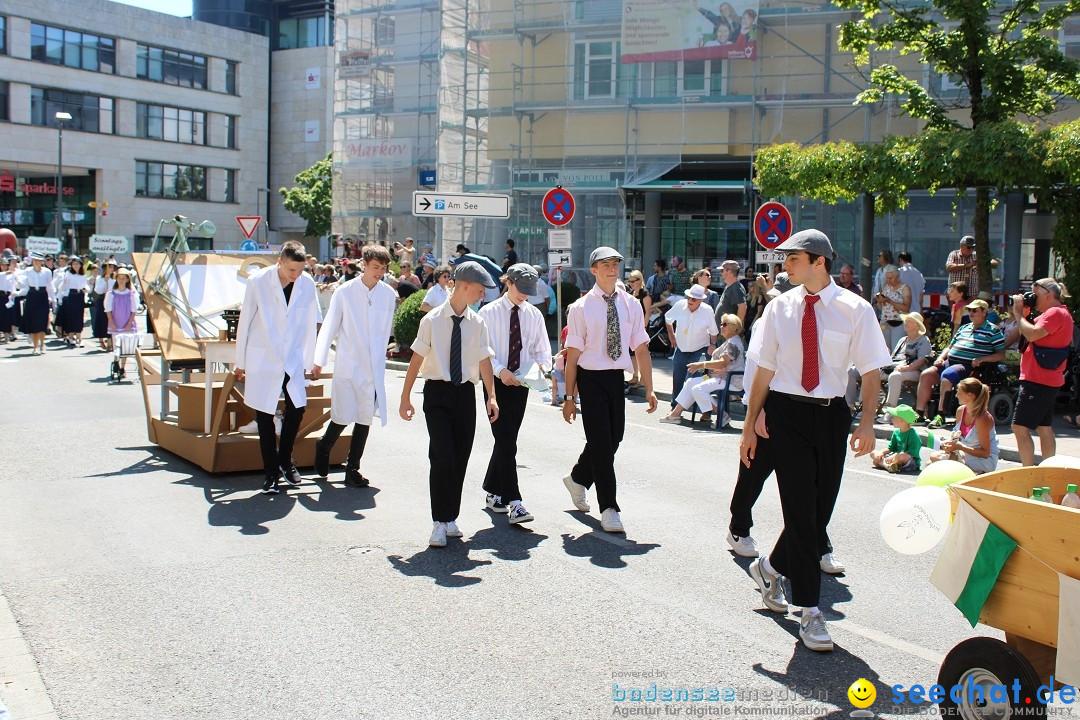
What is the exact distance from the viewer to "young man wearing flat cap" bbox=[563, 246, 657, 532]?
7.69m

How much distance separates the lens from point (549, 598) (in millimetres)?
6121

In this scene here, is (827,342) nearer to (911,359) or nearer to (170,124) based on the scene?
(911,359)

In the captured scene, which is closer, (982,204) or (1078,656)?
(1078,656)

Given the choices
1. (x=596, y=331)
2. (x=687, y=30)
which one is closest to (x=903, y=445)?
(x=596, y=331)

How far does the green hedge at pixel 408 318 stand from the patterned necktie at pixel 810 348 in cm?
1404

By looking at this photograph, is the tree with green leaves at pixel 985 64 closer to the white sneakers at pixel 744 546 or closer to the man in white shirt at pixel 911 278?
the man in white shirt at pixel 911 278

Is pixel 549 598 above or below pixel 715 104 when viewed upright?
→ below

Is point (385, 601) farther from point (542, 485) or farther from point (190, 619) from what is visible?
point (542, 485)

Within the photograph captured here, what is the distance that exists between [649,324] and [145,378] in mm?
10616

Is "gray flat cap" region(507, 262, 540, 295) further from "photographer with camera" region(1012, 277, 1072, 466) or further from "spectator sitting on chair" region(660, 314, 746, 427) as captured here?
"spectator sitting on chair" region(660, 314, 746, 427)

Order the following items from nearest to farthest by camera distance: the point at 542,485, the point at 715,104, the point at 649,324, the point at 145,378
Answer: the point at 542,485
the point at 145,378
the point at 649,324
the point at 715,104

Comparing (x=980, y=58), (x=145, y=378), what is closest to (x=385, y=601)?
(x=145, y=378)

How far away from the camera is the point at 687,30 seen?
2577cm

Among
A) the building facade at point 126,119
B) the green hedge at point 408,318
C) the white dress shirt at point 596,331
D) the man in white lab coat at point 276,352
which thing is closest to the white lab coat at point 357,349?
the man in white lab coat at point 276,352
